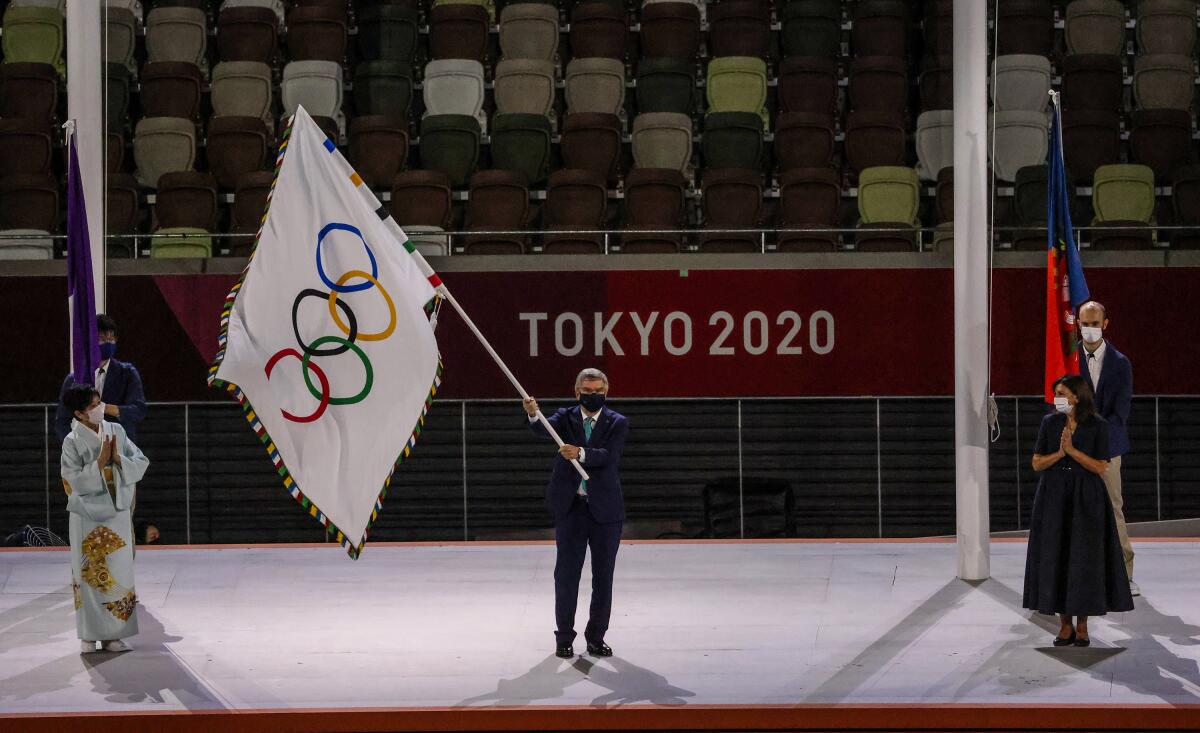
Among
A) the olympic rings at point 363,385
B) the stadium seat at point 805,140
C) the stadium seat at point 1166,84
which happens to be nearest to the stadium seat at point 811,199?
the stadium seat at point 805,140

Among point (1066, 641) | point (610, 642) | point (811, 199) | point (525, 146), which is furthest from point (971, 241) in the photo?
point (525, 146)

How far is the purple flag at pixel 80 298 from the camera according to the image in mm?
7660

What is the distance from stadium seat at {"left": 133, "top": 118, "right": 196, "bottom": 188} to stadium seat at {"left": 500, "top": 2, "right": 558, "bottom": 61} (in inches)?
128

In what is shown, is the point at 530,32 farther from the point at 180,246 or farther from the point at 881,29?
the point at 180,246

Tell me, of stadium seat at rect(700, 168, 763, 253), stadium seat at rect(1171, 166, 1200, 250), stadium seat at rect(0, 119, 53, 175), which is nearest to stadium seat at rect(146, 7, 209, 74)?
stadium seat at rect(0, 119, 53, 175)

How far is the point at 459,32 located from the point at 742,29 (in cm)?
281

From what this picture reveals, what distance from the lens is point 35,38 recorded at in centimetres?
1470

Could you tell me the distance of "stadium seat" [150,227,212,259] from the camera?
1276 centimetres

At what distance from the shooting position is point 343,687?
6480mm

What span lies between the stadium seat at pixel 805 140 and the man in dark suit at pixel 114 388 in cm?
729

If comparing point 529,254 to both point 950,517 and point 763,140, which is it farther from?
point 950,517

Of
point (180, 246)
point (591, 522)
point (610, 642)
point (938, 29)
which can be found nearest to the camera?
point (591, 522)

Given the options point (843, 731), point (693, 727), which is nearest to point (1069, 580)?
point (843, 731)

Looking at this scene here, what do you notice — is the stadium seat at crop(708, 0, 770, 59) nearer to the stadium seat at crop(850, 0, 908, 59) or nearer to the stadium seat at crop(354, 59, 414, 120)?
the stadium seat at crop(850, 0, 908, 59)
